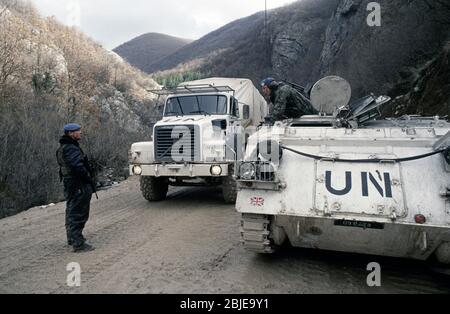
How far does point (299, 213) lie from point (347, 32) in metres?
31.4

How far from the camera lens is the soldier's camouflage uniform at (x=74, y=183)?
4.82 m

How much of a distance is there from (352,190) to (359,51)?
73.3ft

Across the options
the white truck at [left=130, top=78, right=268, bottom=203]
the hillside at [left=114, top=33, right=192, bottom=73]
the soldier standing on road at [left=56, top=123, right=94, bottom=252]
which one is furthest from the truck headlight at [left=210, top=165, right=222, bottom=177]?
the hillside at [left=114, top=33, right=192, bottom=73]

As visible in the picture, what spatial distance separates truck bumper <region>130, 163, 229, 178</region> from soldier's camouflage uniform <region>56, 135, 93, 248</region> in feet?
7.74

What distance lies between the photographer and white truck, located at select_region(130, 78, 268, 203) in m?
7.16

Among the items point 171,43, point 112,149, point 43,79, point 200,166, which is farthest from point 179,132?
point 171,43

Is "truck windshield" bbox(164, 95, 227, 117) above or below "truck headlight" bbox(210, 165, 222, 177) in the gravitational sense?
above

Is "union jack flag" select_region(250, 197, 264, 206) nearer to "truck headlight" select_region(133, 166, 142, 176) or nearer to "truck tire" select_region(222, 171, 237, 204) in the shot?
"truck tire" select_region(222, 171, 237, 204)

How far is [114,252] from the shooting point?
4.81 m

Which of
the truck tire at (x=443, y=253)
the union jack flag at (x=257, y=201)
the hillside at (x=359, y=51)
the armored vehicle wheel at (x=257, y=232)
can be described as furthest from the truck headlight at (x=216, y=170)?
the hillside at (x=359, y=51)

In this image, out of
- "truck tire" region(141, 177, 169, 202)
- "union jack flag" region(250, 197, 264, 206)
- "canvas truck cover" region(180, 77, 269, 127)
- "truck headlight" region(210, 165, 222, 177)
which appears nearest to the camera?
"union jack flag" region(250, 197, 264, 206)

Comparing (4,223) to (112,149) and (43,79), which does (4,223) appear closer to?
(112,149)
